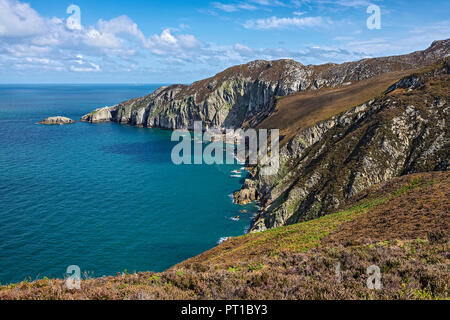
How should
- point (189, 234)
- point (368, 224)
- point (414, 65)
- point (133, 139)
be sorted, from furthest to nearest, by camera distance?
point (133, 139) < point (414, 65) < point (189, 234) < point (368, 224)

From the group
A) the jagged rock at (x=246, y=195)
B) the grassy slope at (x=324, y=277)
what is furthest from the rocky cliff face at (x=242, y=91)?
the grassy slope at (x=324, y=277)

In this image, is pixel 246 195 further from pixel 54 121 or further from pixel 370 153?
pixel 54 121

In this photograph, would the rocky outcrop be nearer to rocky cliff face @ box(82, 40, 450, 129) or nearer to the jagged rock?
rocky cliff face @ box(82, 40, 450, 129)

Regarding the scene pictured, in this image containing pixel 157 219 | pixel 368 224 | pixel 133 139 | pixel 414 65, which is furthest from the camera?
pixel 133 139

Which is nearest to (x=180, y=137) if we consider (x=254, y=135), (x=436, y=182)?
→ (x=254, y=135)

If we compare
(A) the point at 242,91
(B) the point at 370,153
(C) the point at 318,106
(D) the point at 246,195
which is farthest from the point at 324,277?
(A) the point at 242,91

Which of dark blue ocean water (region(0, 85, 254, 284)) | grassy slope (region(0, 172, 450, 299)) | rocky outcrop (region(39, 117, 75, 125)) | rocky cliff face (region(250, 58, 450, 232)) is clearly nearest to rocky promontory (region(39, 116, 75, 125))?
rocky outcrop (region(39, 117, 75, 125))
